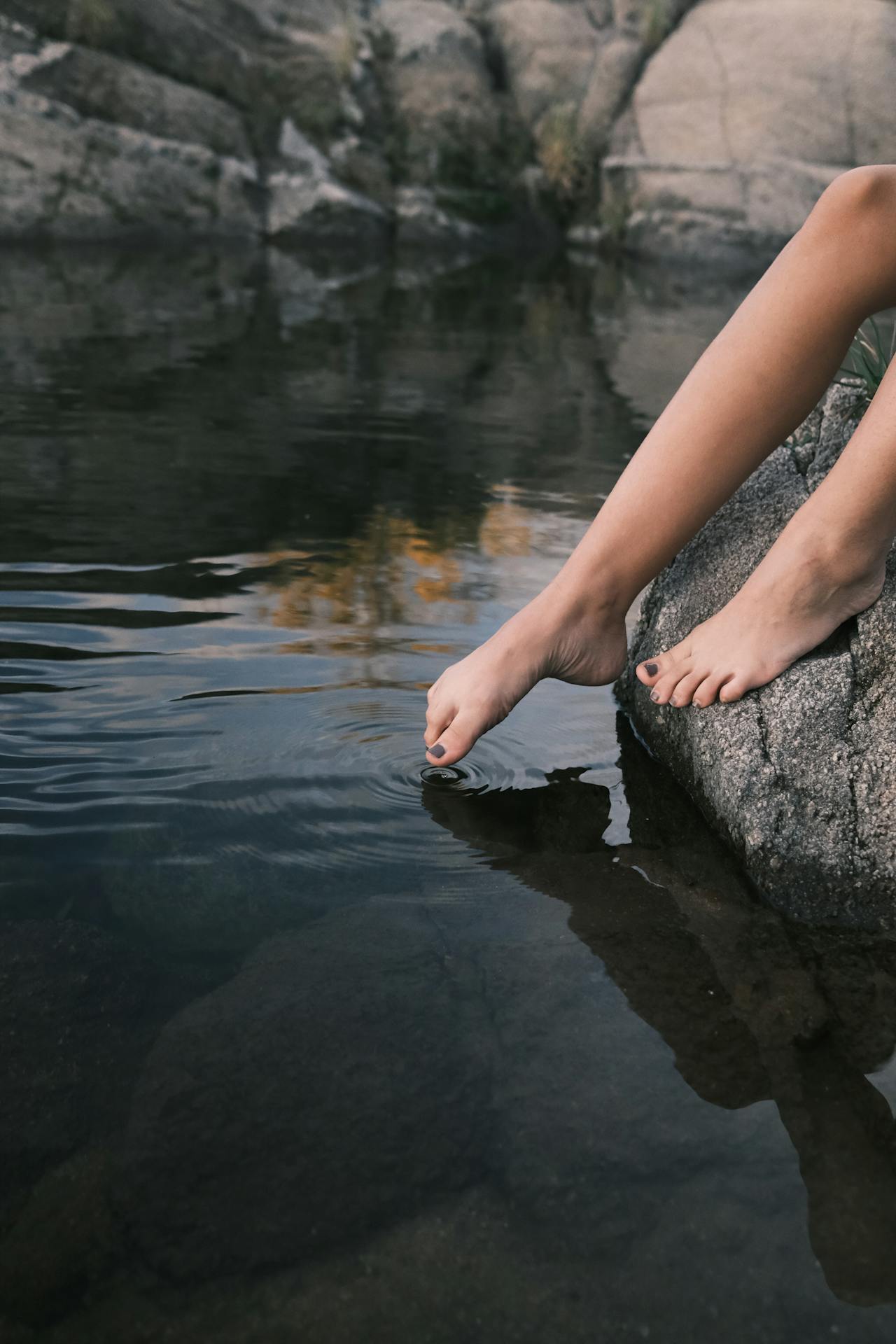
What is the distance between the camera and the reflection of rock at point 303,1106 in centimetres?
101

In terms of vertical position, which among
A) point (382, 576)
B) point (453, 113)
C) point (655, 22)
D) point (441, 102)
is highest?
point (655, 22)

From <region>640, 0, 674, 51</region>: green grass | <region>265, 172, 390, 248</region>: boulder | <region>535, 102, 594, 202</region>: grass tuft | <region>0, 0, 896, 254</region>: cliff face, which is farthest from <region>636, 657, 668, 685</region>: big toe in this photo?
<region>640, 0, 674, 51</region>: green grass

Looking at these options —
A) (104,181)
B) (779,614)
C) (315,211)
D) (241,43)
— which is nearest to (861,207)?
(779,614)

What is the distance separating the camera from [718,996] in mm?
1319

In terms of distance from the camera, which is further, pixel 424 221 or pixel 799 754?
pixel 424 221

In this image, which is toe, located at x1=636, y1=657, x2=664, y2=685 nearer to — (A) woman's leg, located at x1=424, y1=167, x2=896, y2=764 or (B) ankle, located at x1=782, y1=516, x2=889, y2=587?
(A) woman's leg, located at x1=424, y1=167, x2=896, y2=764

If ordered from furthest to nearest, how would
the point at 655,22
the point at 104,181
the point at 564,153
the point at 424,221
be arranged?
the point at 655,22, the point at 564,153, the point at 424,221, the point at 104,181

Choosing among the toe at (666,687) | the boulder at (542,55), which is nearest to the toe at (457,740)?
the toe at (666,687)

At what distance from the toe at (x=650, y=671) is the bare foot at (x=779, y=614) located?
0.15 ft

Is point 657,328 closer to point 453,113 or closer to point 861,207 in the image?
point 861,207

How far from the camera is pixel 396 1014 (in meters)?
1.27

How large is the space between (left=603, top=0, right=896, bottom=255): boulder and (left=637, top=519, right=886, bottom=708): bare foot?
38.9 ft

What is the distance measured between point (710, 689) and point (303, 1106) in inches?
35.5

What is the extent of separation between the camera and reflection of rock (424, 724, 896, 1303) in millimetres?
1064
